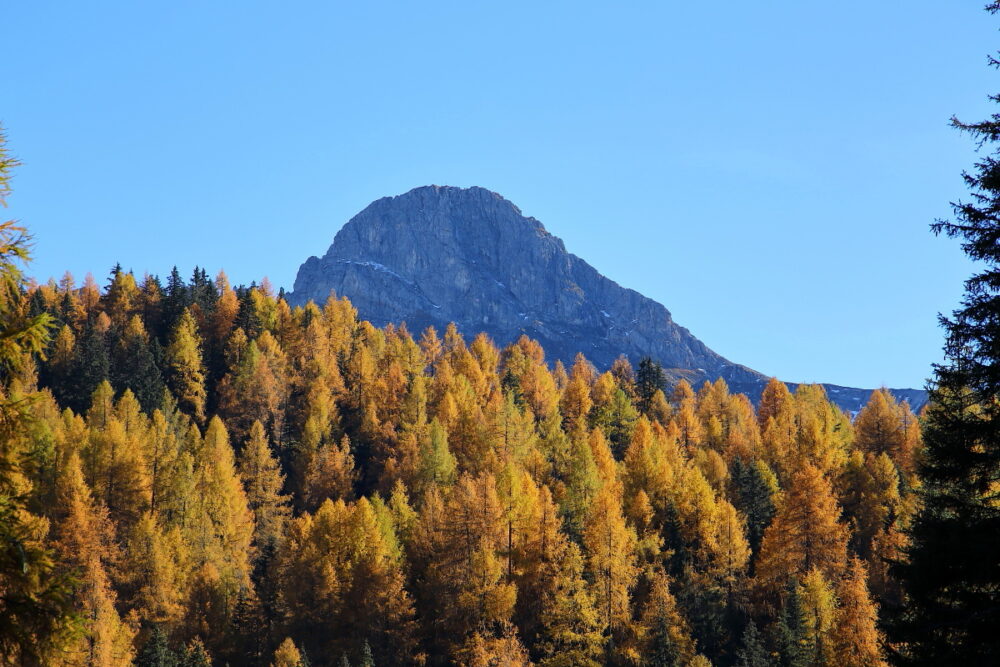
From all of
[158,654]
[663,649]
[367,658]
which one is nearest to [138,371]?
→ [158,654]

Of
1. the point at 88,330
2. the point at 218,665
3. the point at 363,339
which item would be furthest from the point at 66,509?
the point at 363,339

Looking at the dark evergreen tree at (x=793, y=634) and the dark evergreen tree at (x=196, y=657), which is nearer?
the dark evergreen tree at (x=793, y=634)

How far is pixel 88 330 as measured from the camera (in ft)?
341

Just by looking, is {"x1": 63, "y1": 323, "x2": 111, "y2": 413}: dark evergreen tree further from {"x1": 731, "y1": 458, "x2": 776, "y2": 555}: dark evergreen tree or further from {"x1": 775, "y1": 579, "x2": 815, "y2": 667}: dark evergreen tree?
{"x1": 775, "y1": 579, "x2": 815, "y2": 667}: dark evergreen tree

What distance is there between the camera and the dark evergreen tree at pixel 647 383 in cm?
11862

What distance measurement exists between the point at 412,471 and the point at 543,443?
43.5 ft

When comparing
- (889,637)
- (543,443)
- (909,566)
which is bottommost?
(889,637)

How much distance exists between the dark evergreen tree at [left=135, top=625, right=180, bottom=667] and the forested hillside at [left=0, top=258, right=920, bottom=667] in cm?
17

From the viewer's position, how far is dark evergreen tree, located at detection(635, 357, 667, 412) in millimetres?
118625

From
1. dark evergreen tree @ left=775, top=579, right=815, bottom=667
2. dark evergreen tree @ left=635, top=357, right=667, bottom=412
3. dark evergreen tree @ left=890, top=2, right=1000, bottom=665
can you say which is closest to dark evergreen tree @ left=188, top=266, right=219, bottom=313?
dark evergreen tree @ left=635, top=357, right=667, bottom=412

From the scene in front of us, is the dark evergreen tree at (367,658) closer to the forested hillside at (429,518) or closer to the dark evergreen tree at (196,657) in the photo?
the forested hillside at (429,518)

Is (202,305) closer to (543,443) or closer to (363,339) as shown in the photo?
(363,339)

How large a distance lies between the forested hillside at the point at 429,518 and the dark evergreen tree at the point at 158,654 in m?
0.17

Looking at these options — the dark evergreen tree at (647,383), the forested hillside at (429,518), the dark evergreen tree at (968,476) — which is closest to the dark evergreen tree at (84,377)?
the forested hillside at (429,518)
